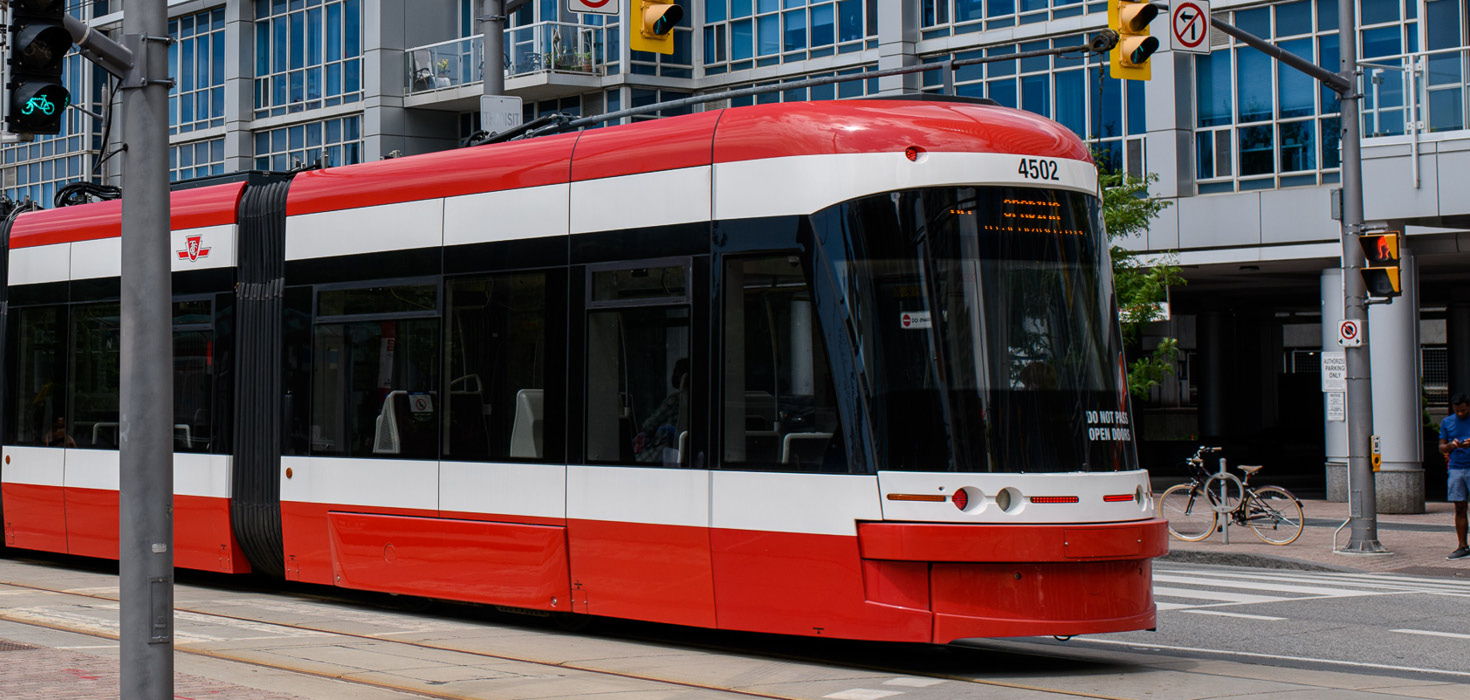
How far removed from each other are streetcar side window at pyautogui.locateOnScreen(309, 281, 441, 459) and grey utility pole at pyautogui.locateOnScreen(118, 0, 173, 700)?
4.78 metres

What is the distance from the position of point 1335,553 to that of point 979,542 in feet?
39.6

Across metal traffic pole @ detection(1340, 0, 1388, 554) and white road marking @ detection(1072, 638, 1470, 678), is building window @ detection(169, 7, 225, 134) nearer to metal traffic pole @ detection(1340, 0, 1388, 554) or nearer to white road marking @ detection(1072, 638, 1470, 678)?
metal traffic pole @ detection(1340, 0, 1388, 554)

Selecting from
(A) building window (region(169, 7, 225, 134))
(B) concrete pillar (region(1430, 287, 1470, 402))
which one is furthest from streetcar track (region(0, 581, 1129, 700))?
(B) concrete pillar (region(1430, 287, 1470, 402))

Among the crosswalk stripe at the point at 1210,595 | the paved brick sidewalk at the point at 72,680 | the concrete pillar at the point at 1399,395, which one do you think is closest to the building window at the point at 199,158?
the concrete pillar at the point at 1399,395

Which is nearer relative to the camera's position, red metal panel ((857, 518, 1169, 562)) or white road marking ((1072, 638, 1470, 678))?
red metal panel ((857, 518, 1169, 562))

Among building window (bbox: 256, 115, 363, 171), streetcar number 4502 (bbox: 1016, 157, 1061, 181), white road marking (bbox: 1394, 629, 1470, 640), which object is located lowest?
white road marking (bbox: 1394, 629, 1470, 640)

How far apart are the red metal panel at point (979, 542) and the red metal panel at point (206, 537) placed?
21.3 feet

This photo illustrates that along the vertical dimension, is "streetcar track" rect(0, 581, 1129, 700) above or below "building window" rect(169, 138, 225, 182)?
below

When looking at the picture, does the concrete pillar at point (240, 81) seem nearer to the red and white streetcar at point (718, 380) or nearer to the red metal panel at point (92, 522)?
the red metal panel at point (92, 522)

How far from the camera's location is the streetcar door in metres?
10.9

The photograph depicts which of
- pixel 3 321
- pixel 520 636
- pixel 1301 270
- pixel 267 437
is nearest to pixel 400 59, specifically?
pixel 1301 270

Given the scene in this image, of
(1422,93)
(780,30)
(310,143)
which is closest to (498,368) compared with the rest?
(1422,93)

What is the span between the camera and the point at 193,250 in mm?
15078

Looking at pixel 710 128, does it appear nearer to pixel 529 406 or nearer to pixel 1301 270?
pixel 529 406
